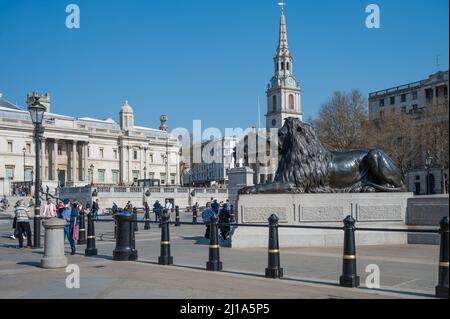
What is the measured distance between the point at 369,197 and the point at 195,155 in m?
150

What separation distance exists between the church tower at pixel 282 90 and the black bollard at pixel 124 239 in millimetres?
129817

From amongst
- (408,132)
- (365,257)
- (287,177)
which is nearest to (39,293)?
(365,257)

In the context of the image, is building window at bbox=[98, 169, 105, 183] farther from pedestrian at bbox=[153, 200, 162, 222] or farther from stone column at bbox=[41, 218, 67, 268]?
stone column at bbox=[41, 218, 67, 268]

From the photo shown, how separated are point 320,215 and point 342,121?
1961 inches

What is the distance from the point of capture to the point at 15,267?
13359mm

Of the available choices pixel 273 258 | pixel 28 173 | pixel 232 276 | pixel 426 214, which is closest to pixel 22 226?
pixel 232 276

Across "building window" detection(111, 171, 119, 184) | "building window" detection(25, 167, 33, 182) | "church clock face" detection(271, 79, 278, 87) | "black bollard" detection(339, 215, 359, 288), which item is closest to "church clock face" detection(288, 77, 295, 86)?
"church clock face" detection(271, 79, 278, 87)

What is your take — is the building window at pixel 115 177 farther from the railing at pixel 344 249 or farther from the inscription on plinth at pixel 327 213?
the railing at pixel 344 249

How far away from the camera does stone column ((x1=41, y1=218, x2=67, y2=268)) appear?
12.9 meters

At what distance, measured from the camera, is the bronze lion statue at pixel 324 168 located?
1712 centimetres

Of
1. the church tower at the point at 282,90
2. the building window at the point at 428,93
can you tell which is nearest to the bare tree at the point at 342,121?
the building window at the point at 428,93

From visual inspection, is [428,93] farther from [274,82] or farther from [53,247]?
[53,247]

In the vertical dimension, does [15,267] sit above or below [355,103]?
below
